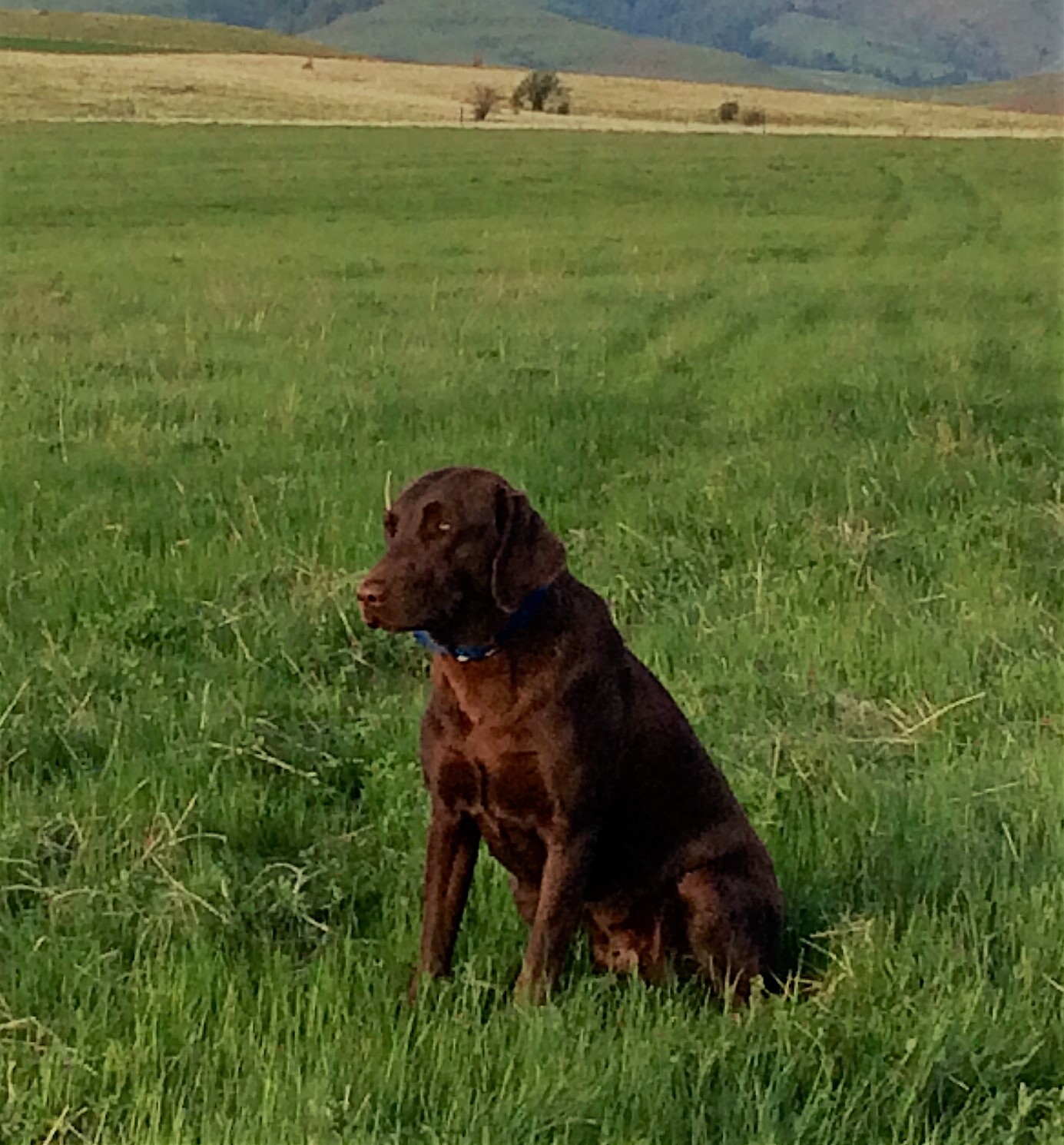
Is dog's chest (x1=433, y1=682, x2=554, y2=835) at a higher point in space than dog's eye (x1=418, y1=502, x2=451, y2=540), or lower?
lower

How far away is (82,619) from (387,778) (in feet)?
5.63

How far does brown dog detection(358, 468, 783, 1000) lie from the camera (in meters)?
3.30

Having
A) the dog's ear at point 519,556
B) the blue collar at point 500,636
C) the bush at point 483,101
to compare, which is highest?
the bush at point 483,101

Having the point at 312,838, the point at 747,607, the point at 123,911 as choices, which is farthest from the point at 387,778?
the point at 747,607

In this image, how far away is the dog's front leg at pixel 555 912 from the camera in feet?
11.2

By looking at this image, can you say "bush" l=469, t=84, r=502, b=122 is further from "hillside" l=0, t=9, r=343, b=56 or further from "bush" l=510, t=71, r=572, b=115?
"hillside" l=0, t=9, r=343, b=56

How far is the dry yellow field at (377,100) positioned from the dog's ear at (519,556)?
168 feet

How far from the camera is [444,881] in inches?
140

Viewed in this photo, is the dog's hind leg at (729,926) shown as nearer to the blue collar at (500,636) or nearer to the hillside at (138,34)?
the blue collar at (500,636)

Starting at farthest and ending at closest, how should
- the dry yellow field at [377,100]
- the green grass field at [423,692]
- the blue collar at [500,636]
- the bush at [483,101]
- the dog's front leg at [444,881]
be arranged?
the bush at [483,101]
the dry yellow field at [377,100]
the dog's front leg at [444,881]
the blue collar at [500,636]
the green grass field at [423,692]

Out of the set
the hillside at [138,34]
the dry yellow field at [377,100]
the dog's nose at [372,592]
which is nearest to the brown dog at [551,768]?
the dog's nose at [372,592]

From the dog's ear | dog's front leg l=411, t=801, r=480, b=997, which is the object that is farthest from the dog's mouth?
dog's front leg l=411, t=801, r=480, b=997

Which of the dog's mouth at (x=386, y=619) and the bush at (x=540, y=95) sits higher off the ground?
the bush at (x=540, y=95)

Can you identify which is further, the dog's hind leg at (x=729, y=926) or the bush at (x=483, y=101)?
the bush at (x=483, y=101)
